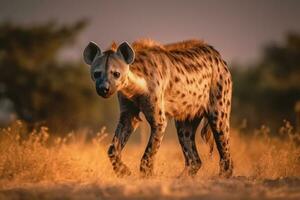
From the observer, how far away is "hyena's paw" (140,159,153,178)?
9.20 meters

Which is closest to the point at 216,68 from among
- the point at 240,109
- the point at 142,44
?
the point at 142,44

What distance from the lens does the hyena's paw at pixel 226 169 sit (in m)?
9.97

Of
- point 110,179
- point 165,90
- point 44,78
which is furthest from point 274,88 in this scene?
point 110,179

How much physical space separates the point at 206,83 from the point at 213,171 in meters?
1.16

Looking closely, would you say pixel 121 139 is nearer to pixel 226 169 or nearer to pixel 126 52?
pixel 126 52

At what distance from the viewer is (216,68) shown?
1063 cm

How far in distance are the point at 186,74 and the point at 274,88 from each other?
52.4 feet

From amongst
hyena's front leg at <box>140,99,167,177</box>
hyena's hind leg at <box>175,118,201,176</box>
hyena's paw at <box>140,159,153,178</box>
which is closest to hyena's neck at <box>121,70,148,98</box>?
hyena's front leg at <box>140,99,167,177</box>

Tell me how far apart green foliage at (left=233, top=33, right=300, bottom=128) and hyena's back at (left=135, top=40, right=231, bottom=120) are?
38.4 ft

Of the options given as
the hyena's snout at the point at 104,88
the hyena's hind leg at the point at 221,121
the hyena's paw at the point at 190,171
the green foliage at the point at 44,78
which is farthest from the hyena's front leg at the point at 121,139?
the green foliage at the point at 44,78

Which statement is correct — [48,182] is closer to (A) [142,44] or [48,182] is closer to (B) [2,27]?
(A) [142,44]

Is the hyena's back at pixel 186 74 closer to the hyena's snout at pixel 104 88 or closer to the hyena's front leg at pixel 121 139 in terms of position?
the hyena's front leg at pixel 121 139

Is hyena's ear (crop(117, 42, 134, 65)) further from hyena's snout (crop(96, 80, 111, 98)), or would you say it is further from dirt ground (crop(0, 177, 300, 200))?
dirt ground (crop(0, 177, 300, 200))

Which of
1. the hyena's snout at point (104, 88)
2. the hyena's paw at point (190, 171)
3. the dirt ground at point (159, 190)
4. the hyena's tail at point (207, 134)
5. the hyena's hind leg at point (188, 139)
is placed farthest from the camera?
the hyena's tail at point (207, 134)
